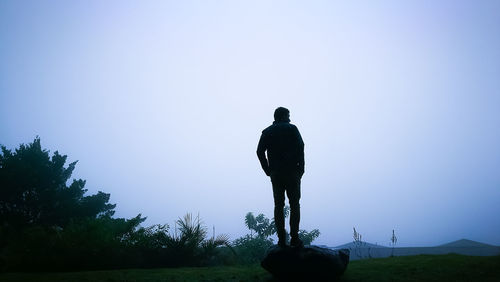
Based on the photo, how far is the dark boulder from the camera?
504cm

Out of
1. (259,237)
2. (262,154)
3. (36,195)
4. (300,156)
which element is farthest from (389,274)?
(36,195)

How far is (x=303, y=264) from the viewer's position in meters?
5.04

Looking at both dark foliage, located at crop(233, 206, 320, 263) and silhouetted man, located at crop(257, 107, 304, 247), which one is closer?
silhouetted man, located at crop(257, 107, 304, 247)

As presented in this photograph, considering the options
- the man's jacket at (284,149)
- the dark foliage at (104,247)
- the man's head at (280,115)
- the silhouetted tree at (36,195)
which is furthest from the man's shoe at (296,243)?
the silhouetted tree at (36,195)

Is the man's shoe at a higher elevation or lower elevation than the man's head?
lower

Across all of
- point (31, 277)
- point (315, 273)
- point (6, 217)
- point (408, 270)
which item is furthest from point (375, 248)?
point (6, 217)

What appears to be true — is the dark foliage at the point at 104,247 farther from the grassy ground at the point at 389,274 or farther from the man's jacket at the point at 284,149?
the man's jacket at the point at 284,149

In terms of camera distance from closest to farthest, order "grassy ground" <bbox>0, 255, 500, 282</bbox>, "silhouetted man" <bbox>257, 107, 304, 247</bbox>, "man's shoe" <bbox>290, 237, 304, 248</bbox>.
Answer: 1. "grassy ground" <bbox>0, 255, 500, 282</bbox>
2. "man's shoe" <bbox>290, 237, 304, 248</bbox>
3. "silhouetted man" <bbox>257, 107, 304, 247</bbox>

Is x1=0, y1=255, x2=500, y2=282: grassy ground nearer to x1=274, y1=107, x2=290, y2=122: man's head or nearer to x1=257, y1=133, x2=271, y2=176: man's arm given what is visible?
x1=257, y1=133, x2=271, y2=176: man's arm

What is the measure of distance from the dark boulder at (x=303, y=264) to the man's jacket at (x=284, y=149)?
4.92 ft

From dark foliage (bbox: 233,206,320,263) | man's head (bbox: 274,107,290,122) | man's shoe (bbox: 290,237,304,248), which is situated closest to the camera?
man's shoe (bbox: 290,237,304,248)

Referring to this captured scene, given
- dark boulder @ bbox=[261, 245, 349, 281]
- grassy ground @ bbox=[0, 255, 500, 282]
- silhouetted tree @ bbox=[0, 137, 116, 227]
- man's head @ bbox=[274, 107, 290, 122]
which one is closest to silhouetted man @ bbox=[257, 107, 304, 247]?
man's head @ bbox=[274, 107, 290, 122]

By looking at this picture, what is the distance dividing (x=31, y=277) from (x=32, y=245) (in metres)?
2.24

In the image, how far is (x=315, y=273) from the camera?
198 inches
